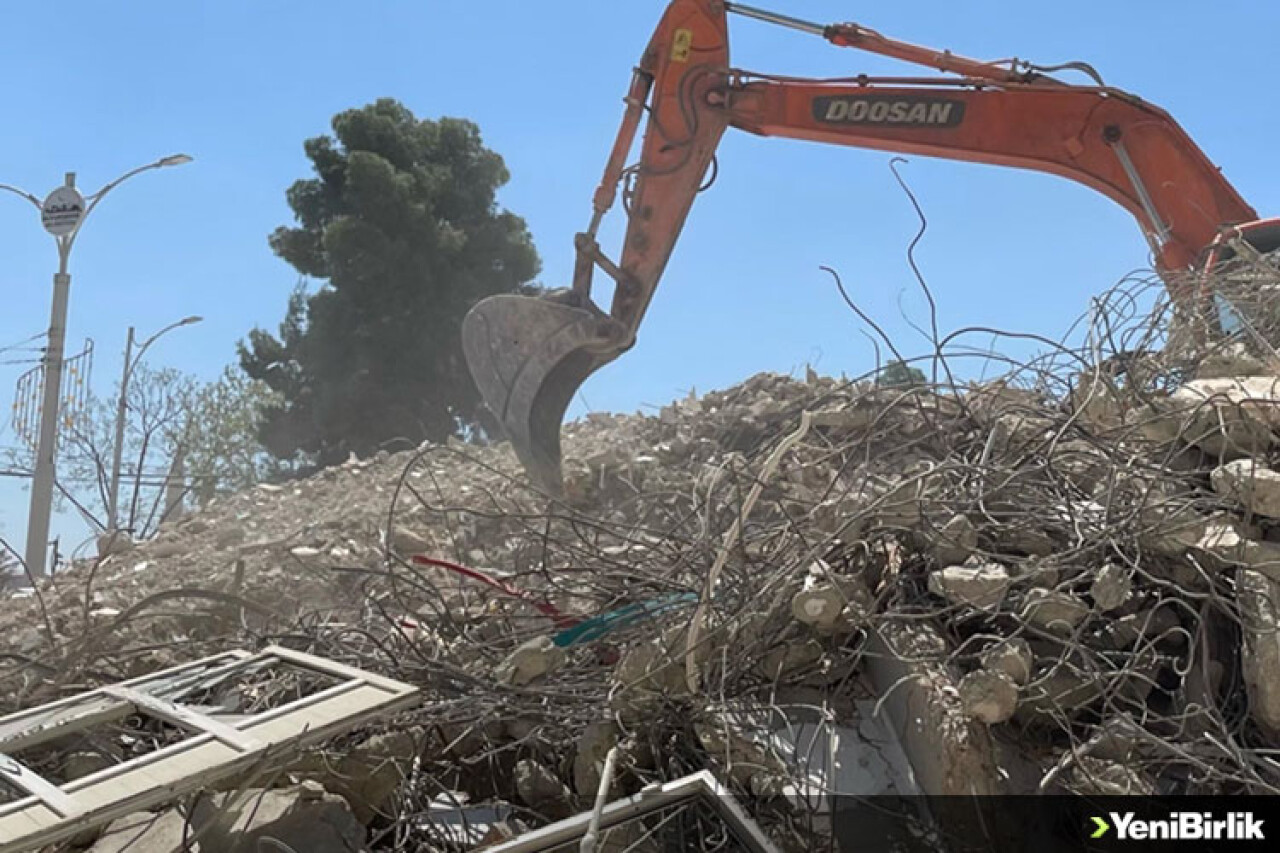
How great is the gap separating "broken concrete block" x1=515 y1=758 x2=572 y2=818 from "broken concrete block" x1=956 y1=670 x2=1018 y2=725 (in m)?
1.26

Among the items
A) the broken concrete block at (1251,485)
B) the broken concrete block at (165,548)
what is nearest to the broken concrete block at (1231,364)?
the broken concrete block at (1251,485)

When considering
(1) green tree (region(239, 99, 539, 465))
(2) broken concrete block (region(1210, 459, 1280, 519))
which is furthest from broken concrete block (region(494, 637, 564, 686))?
(1) green tree (region(239, 99, 539, 465))

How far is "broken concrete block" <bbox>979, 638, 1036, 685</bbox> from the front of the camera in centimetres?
327

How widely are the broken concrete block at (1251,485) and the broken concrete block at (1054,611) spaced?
61 cm

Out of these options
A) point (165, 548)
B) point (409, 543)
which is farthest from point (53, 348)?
point (409, 543)

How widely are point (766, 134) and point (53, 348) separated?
9.27m

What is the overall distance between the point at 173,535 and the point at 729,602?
9.30 meters

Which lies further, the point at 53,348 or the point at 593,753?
the point at 53,348

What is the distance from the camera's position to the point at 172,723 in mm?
3467

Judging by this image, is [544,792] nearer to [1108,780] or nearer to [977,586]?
[977,586]

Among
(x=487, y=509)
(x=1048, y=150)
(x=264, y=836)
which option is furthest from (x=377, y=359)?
(x=264, y=836)

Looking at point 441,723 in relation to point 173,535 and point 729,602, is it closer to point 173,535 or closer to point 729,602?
point 729,602

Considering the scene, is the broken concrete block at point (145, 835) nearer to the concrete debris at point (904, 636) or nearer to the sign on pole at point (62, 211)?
the concrete debris at point (904, 636)

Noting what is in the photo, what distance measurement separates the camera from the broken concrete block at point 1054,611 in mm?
3469
